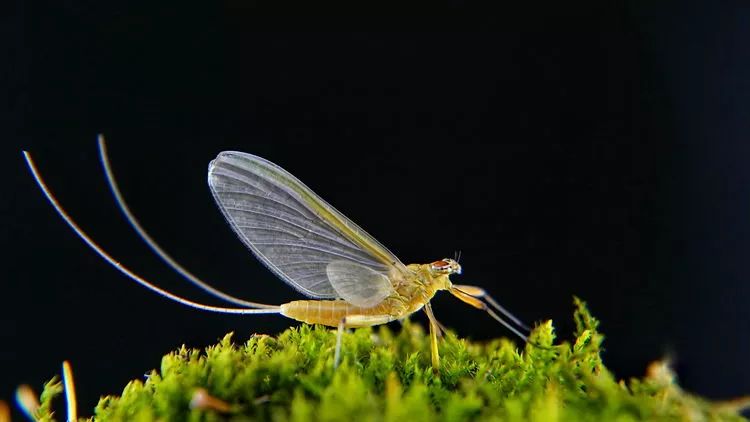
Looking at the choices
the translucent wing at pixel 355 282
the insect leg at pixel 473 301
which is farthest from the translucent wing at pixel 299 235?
the insect leg at pixel 473 301

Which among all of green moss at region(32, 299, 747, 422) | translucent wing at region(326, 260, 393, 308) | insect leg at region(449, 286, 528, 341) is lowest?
green moss at region(32, 299, 747, 422)

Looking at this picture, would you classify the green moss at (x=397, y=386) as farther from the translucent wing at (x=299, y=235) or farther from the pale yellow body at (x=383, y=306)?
the translucent wing at (x=299, y=235)

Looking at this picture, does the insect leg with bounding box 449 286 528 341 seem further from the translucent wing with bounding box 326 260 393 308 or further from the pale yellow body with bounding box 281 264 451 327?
the translucent wing with bounding box 326 260 393 308

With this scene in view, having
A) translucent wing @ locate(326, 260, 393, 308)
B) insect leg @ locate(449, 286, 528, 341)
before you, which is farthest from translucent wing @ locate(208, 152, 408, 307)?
insect leg @ locate(449, 286, 528, 341)

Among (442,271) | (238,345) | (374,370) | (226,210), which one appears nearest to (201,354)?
(238,345)

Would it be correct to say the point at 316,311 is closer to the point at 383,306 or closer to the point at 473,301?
the point at 383,306

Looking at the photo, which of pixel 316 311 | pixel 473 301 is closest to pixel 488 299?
pixel 473 301

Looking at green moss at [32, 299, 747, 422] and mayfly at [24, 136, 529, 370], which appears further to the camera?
mayfly at [24, 136, 529, 370]

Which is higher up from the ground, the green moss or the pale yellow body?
the pale yellow body

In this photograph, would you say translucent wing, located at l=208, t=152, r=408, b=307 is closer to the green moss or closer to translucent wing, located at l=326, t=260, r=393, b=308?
translucent wing, located at l=326, t=260, r=393, b=308
